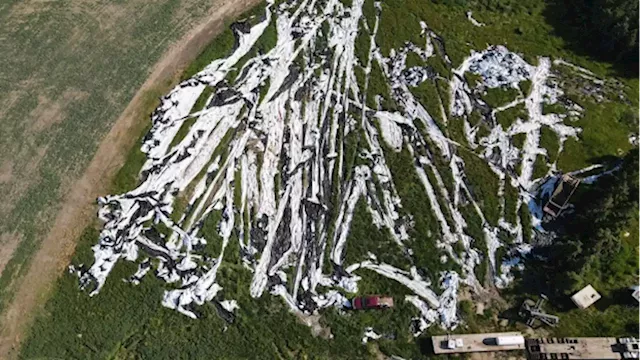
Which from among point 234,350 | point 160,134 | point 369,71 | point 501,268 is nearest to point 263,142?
point 160,134

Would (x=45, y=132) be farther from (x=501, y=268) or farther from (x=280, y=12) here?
(x=501, y=268)

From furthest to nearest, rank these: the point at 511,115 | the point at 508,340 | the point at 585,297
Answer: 1. the point at 511,115
2. the point at 585,297
3. the point at 508,340

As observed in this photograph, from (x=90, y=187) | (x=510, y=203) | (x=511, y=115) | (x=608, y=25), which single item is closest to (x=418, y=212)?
(x=510, y=203)

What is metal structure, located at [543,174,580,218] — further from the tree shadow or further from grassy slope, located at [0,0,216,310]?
grassy slope, located at [0,0,216,310]

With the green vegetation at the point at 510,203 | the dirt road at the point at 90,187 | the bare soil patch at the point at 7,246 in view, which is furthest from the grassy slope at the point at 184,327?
the green vegetation at the point at 510,203

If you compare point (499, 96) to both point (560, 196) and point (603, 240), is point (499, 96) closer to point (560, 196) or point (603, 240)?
point (560, 196)

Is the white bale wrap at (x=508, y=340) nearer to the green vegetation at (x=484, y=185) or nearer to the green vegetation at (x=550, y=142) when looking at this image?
the green vegetation at (x=484, y=185)
